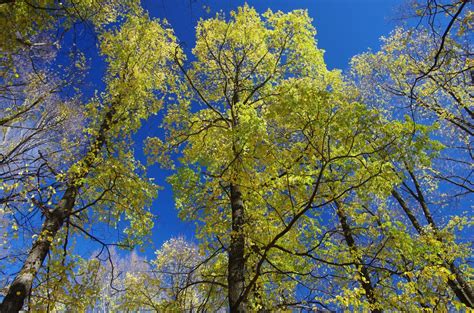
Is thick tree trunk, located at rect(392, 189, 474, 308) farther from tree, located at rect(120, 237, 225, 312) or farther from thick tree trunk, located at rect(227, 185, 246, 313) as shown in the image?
tree, located at rect(120, 237, 225, 312)

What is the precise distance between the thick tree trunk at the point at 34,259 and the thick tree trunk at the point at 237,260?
2.84 m

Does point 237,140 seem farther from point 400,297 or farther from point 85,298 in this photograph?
point 85,298

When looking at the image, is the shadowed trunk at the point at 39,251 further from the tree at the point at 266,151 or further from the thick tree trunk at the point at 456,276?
the thick tree trunk at the point at 456,276

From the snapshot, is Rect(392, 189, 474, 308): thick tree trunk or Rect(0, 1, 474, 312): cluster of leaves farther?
Rect(392, 189, 474, 308): thick tree trunk

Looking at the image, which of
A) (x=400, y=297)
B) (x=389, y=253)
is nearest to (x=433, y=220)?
(x=389, y=253)

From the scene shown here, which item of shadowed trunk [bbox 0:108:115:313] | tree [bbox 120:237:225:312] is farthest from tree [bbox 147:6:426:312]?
shadowed trunk [bbox 0:108:115:313]

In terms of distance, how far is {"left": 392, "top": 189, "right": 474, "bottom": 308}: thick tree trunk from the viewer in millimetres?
7422

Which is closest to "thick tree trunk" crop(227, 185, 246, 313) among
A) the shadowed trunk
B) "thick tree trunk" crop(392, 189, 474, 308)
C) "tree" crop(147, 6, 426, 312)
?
"tree" crop(147, 6, 426, 312)

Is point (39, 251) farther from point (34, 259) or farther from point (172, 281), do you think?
point (172, 281)

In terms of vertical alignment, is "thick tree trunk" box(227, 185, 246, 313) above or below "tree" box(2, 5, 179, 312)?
below

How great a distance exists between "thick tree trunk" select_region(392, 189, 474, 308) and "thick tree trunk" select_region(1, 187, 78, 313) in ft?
25.6

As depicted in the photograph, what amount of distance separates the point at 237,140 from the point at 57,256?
499 cm

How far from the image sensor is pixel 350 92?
1088 cm

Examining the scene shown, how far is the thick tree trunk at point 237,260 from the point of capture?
475 centimetres
